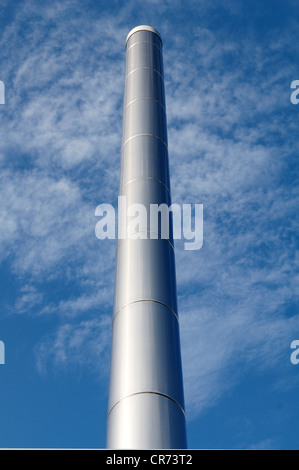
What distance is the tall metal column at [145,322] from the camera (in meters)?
11.3

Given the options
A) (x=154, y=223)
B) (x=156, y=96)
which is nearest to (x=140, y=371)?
(x=154, y=223)

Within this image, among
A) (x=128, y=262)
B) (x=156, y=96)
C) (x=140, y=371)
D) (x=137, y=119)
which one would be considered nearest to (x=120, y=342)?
(x=140, y=371)

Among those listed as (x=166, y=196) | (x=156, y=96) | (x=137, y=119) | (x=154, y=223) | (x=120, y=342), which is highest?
(x=156, y=96)

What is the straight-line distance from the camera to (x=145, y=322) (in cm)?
1311

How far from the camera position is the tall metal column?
11289 millimetres
